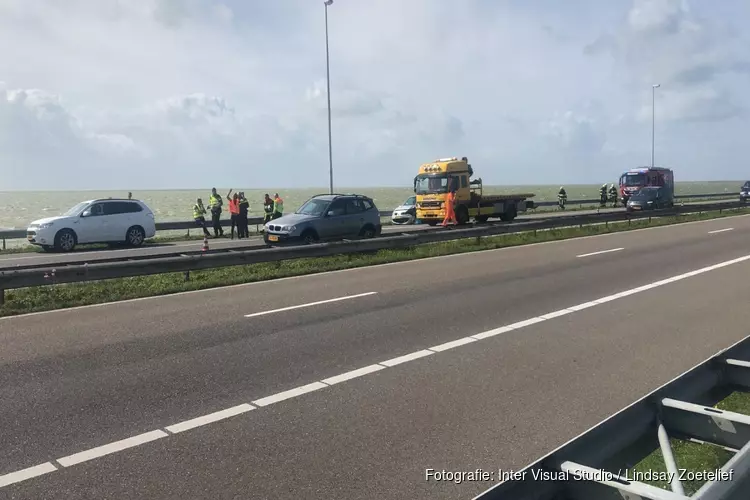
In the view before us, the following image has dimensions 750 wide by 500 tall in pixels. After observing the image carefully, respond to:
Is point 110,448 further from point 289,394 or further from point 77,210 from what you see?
point 77,210

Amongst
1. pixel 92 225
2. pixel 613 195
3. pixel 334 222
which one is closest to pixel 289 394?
pixel 334 222

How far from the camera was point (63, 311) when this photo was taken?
1054 centimetres

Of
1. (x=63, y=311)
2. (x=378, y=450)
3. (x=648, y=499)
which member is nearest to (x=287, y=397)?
(x=378, y=450)

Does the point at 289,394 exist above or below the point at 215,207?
below

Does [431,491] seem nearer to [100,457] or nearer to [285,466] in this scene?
[285,466]

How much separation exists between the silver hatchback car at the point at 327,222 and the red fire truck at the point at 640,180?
29372 mm

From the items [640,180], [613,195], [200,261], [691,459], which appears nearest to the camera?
[691,459]

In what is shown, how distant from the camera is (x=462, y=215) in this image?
29.9m

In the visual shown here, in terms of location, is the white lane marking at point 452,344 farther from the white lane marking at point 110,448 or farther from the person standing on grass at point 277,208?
the person standing on grass at point 277,208

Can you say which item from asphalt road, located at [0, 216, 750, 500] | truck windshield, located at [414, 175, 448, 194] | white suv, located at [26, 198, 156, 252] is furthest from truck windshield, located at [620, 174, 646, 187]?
asphalt road, located at [0, 216, 750, 500]

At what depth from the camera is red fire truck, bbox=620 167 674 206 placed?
45.3m

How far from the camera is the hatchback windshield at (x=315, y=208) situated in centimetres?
2014

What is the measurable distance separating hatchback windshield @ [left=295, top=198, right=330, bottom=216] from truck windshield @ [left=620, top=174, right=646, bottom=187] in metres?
32.2

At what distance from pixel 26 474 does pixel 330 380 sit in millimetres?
2832
